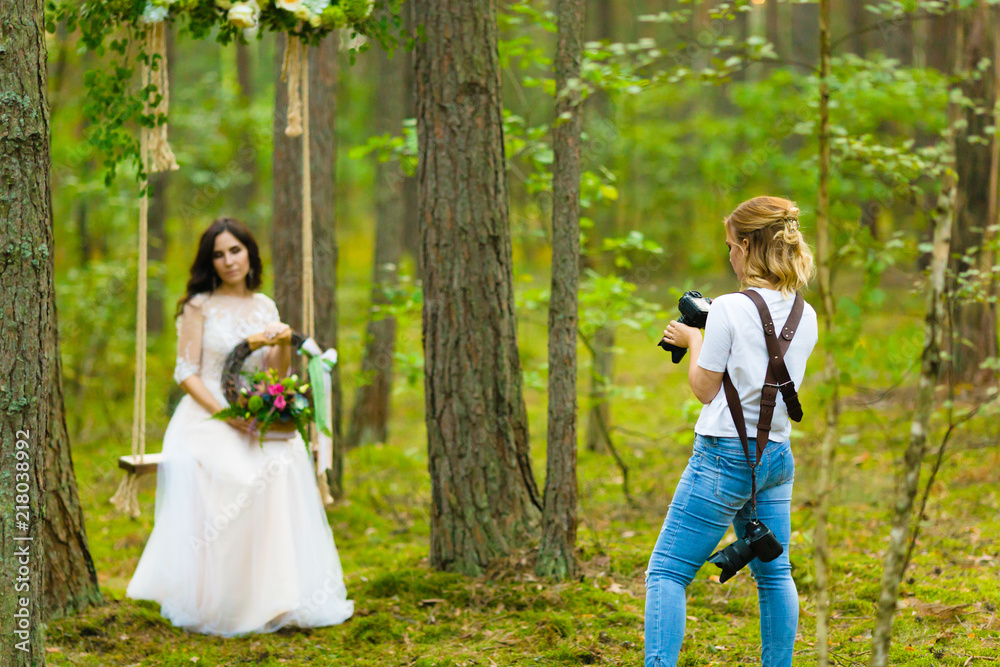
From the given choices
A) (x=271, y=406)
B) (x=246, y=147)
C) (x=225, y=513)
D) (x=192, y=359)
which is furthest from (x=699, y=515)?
(x=246, y=147)

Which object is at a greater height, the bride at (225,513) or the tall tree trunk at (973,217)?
the tall tree trunk at (973,217)

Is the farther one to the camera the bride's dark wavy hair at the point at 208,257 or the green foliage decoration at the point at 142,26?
the bride's dark wavy hair at the point at 208,257

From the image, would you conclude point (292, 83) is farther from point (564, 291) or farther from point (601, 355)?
point (601, 355)

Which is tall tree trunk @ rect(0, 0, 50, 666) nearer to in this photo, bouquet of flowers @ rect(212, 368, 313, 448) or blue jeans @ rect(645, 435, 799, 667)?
bouquet of flowers @ rect(212, 368, 313, 448)

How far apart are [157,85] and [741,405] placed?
3.21 m

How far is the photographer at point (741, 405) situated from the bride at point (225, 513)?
6.67ft

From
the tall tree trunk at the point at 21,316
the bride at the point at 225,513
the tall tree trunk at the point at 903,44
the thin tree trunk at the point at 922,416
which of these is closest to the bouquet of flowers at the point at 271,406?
the bride at the point at 225,513

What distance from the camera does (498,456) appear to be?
455 cm

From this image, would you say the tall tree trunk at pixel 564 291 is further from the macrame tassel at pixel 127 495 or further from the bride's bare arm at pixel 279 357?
the macrame tassel at pixel 127 495

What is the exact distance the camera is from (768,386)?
2.75 metres

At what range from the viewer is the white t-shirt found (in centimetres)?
275

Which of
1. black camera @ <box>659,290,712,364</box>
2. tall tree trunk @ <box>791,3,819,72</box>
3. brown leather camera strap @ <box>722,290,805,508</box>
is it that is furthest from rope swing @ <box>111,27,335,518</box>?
tall tree trunk @ <box>791,3,819,72</box>

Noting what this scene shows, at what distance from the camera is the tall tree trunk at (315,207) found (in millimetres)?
6367

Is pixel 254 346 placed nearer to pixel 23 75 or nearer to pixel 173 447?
pixel 173 447
